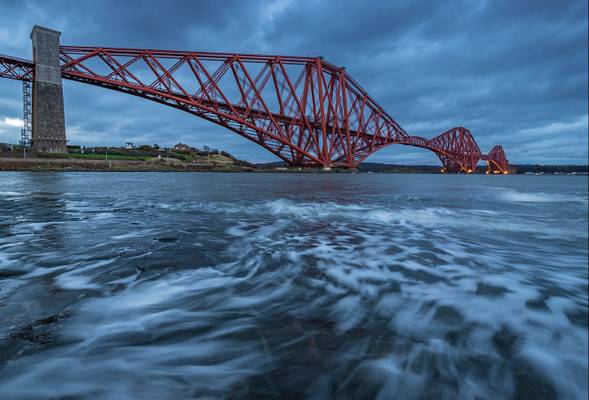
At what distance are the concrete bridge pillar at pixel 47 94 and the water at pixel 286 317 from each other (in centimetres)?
3519

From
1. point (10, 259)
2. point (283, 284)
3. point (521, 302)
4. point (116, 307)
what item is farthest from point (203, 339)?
point (10, 259)

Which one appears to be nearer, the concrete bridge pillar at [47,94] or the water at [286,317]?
the water at [286,317]

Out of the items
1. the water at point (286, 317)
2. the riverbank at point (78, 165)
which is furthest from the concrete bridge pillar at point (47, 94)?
the water at point (286, 317)

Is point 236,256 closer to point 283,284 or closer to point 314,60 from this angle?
point 283,284

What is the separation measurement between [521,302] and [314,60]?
4458 cm

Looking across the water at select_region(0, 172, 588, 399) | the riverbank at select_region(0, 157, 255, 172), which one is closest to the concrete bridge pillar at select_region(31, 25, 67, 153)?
the riverbank at select_region(0, 157, 255, 172)

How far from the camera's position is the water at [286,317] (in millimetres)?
1361

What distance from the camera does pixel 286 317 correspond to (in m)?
1.95

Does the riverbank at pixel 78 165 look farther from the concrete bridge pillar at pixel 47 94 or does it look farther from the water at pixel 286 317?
the water at pixel 286 317

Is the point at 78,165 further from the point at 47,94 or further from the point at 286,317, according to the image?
the point at 286,317

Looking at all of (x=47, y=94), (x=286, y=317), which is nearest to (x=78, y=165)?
(x=47, y=94)

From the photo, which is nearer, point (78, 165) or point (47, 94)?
point (47, 94)

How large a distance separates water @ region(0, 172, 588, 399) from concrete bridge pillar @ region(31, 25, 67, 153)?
35.2m

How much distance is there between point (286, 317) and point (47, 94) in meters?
40.0
